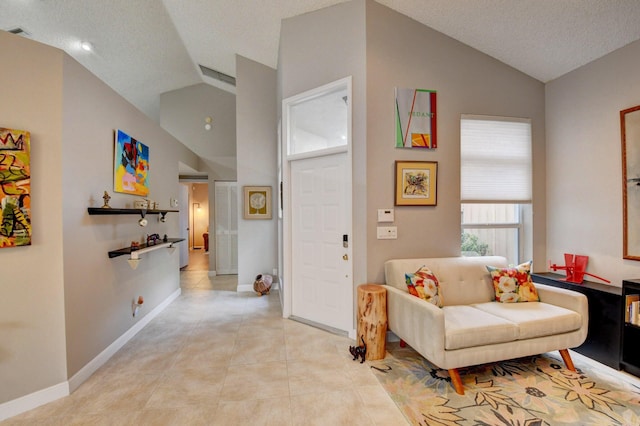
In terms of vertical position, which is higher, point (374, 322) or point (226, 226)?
point (226, 226)

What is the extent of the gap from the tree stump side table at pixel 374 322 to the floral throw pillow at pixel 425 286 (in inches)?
10.1

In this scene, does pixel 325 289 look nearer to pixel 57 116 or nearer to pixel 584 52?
pixel 57 116

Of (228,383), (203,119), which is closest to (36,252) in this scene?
(228,383)

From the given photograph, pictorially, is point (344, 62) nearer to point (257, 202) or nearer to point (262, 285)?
point (257, 202)

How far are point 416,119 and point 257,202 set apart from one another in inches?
114

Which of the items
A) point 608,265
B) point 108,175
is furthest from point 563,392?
point 108,175

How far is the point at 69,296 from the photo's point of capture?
6.73 ft

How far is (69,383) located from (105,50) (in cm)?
485

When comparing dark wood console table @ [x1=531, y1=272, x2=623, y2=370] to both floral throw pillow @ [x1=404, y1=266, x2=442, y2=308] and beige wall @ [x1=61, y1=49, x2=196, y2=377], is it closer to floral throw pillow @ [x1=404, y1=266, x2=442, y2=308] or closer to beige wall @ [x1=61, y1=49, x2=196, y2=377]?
floral throw pillow @ [x1=404, y1=266, x2=442, y2=308]

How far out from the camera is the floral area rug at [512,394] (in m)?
1.75

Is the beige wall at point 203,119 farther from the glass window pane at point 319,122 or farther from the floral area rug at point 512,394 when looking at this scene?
the floral area rug at point 512,394

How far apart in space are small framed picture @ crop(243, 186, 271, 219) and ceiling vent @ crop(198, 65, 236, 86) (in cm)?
249

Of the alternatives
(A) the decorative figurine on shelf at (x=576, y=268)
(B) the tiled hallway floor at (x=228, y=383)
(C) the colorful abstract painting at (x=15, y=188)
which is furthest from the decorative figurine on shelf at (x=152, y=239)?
(A) the decorative figurine on shelf at (x=576, y=268)

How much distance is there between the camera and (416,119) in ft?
9.53
